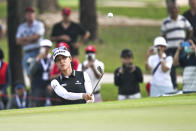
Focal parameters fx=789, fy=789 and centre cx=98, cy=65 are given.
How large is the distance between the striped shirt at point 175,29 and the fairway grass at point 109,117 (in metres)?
7.48

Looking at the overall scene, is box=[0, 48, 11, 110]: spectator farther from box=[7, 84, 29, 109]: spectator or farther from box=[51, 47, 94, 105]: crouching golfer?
box=[51, 47, 94, 105]: crouching golfer

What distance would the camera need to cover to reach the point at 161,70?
14.9 meters

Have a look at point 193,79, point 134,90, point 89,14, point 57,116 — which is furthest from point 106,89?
point 57,116

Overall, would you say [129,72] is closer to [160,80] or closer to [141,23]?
[160,80]

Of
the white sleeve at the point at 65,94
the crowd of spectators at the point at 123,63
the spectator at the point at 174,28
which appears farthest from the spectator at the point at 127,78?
the white sleeve at the point at 65,94

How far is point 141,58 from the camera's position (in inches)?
1036

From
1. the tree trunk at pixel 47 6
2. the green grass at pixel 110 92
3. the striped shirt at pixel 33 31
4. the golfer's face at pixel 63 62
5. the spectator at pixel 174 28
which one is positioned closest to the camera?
the golfer's face at pixel 63 62

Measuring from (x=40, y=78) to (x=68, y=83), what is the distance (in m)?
6.18

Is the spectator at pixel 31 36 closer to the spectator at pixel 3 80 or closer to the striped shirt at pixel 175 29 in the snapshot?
the spectator at pixel 3 80

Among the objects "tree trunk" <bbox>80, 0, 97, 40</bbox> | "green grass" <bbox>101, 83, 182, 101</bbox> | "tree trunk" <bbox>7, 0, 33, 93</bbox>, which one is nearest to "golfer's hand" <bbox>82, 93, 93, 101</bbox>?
"green grass" <bbox>101, 83, 182, 101</bbox>

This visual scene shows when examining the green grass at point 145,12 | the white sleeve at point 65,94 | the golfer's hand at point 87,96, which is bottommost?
the golfer's hand at point 87,96

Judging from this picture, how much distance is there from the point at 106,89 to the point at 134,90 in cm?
422

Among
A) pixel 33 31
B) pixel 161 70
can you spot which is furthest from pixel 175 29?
pixel 33 31

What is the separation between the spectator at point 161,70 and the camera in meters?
14.7
